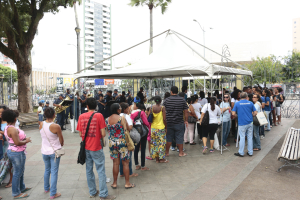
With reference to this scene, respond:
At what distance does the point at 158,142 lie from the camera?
17.6 feet

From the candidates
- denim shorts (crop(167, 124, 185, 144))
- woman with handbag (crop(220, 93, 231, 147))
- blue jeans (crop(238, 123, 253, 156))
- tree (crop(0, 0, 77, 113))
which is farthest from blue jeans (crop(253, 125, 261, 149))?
tree (crop(0, 0, 77, 113))

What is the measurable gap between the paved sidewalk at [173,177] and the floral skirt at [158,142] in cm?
29

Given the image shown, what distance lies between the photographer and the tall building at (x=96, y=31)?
9478 centimetres

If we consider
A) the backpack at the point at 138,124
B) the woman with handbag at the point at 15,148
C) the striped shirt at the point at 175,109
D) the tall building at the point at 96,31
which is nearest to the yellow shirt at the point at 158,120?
the striped shirt at the point at 175,109

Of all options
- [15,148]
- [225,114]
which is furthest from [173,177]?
[15,148]

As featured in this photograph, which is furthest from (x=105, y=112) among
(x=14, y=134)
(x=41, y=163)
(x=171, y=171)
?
(x=14, y=134)

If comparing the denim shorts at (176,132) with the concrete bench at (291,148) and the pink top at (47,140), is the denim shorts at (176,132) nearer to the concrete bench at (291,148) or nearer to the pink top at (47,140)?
the concrete bench at (291,148)

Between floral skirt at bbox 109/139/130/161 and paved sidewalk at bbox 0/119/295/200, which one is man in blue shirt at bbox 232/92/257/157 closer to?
paved sidewalk at bbox 0/119/295/200

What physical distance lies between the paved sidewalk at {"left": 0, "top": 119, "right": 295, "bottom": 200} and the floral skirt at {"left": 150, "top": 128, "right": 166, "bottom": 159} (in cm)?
29

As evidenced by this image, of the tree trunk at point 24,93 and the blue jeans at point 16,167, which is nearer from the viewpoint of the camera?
the blue jeans at point 16,167

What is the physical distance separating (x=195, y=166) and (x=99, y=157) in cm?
260

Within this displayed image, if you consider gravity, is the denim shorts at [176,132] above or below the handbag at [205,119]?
below

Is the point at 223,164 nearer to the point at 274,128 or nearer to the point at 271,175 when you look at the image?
the point at 271,175

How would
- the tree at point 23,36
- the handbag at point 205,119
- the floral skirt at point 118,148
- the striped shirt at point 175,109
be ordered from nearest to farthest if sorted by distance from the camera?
the floral skirt at point 118,148 → the striped shirt at point 175,109 → the handbag at point 205,119 → the tree at point 23,36
